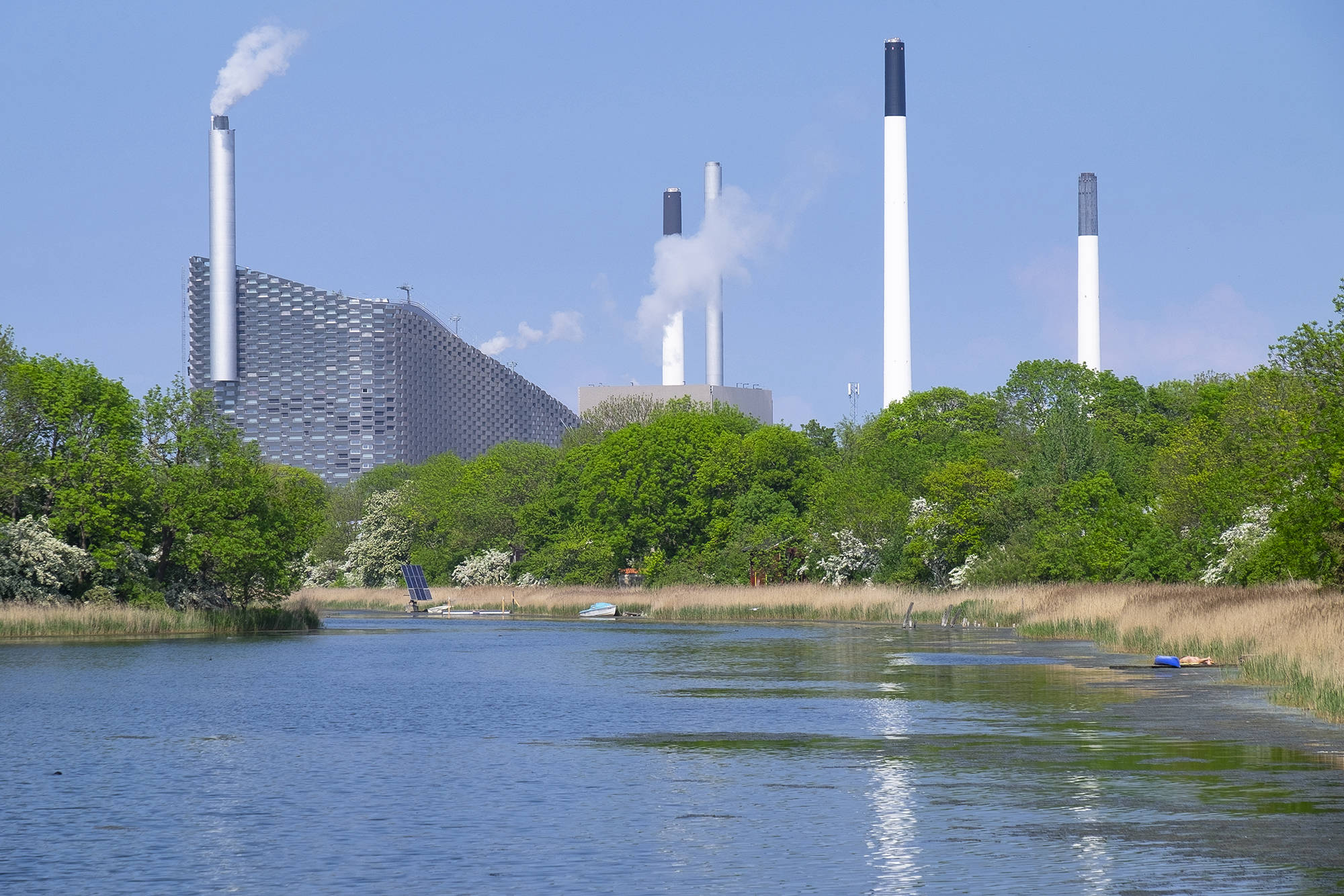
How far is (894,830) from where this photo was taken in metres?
17.6

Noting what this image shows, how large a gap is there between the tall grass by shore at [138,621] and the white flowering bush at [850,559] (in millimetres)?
33623

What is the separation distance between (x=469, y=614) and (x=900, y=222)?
163 feet

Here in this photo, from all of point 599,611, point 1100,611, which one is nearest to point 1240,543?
point 1100,611

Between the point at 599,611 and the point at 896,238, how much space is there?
48.8 m

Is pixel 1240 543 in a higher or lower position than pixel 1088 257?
lower

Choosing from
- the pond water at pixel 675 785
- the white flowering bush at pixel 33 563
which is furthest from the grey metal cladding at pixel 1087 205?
the pond water at pixel 675 785

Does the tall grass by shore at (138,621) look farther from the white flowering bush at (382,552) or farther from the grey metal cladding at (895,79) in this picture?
the grey metal cladding at (895,79)

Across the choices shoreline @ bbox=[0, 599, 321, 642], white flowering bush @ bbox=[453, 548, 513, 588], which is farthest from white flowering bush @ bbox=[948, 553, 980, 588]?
white flowering bush @ bbox=[453, 548, 513, 588]

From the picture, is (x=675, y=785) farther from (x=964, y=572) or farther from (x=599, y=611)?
(x=599, y=611)

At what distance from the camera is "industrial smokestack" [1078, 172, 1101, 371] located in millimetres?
130250

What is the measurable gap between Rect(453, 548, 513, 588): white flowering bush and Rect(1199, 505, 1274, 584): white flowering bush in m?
75.5

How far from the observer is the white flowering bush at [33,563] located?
202ft

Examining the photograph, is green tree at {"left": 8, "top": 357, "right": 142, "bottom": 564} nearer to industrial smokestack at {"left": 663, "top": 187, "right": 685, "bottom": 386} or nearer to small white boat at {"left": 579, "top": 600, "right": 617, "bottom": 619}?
small white boat at {"left": 579, "top": 600, "right": 617, "bottom": 619}

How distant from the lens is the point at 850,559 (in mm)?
96125
